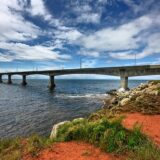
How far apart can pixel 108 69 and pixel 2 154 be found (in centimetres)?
5704

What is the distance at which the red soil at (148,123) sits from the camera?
489 inches

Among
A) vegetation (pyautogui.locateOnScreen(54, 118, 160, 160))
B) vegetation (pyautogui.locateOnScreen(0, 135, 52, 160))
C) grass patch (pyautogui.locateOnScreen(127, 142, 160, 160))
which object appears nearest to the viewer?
grass patch (pyautogui.locateOnScreen(127, 142, 160, 160))

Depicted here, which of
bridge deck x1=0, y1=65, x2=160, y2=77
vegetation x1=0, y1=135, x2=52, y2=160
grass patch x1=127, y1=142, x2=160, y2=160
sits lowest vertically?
vegetation x1=0, y1=135, x2=52, y2=160

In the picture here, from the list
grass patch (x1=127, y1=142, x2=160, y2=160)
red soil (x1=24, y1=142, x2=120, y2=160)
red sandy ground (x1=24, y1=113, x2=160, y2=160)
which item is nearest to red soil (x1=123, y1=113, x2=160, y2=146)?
red sandy ground (x1=24, y1=113, x2=160, y2=160)

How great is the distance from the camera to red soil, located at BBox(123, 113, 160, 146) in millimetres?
12410

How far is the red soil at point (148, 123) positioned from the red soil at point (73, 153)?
10.1 ft

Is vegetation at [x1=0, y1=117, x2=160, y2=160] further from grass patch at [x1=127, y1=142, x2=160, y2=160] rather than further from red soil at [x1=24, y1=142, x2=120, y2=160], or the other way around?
red soil at [x1=24, y1=142, x2=120, y2=160]

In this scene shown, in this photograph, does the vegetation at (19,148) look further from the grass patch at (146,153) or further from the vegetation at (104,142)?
the grass patch at (146,153)

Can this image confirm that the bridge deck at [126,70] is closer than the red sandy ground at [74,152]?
No

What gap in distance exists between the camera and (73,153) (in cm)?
997

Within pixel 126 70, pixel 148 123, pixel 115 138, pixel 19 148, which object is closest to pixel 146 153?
pixel 115 138

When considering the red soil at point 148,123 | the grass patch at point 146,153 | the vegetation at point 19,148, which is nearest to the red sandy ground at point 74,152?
the red soil at point 148,123

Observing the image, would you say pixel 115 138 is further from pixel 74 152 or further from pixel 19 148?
pixel 19 148

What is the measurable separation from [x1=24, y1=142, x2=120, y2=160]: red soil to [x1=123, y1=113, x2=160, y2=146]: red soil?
307 centimetres
